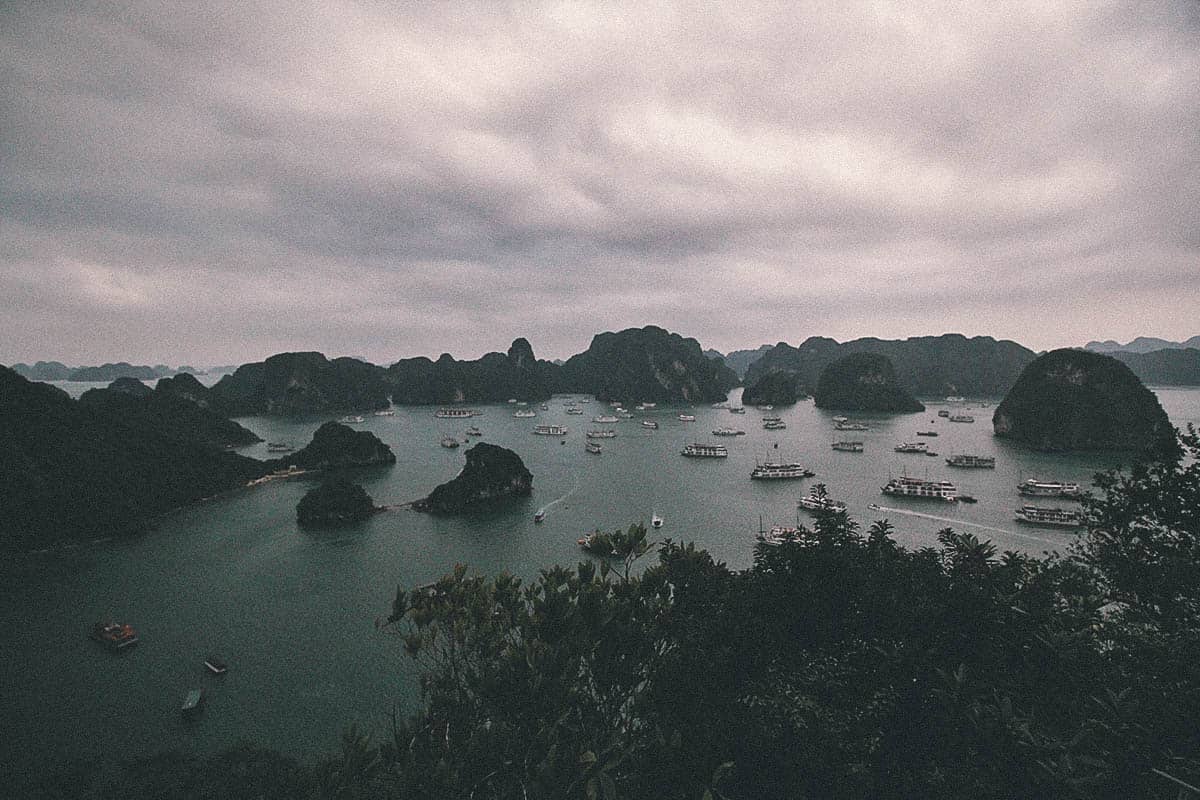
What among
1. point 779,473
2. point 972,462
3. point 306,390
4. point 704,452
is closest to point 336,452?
point 704,452

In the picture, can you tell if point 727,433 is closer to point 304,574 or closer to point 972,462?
point 972,462

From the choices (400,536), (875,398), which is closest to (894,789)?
(400,536)

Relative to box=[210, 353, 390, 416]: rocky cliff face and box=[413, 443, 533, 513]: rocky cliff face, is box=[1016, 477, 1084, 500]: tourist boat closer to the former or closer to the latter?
box=[413, 443, 533, 513]: rocky cliff face

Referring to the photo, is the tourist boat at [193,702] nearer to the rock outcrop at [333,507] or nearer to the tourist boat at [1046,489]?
the rock outcrop at [333,507]

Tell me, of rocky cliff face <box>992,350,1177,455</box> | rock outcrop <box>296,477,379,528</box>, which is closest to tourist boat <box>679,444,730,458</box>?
rock outcrop <box>296,477,379,528</box>

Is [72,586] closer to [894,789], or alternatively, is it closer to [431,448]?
[894,789]

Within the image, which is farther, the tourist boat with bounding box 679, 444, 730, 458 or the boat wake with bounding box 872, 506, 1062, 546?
the tourist boat with bounding box 679, 444, 730, 458

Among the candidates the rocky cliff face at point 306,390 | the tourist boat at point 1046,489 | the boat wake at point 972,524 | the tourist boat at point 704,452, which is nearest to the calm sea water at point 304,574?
the boat wake at point 972,524
